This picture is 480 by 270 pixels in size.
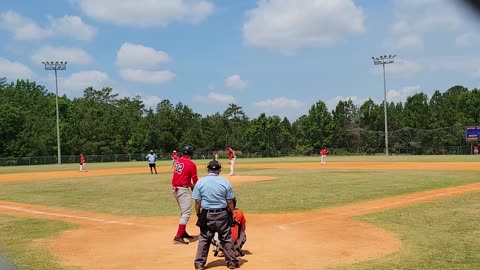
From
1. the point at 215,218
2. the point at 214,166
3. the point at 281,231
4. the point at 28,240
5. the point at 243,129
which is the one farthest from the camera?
the point at 243,129

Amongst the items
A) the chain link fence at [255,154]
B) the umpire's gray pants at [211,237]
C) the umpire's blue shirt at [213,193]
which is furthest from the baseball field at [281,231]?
the chain link fence at [255,154]

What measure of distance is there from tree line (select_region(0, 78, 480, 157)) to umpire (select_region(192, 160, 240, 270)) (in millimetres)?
85355

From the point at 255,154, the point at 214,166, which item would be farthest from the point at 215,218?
the point at 255,154

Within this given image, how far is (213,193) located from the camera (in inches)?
299

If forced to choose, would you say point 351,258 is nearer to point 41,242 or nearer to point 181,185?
point 181,185

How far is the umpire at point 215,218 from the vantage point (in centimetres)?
753

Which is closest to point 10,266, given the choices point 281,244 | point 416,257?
point 281,244

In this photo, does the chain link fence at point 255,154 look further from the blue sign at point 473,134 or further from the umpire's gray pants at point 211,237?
the umpire's gray pants at point 211,237

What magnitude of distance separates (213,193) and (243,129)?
103 meters

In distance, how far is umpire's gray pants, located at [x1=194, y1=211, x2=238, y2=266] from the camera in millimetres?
7516

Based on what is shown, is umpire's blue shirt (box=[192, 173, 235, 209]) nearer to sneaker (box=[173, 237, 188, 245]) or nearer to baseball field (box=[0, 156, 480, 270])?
baseball field (box=[0, 156, 480, 270])

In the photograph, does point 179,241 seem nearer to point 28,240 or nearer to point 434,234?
point 28,240

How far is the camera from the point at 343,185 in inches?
838

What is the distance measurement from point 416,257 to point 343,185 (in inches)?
535
